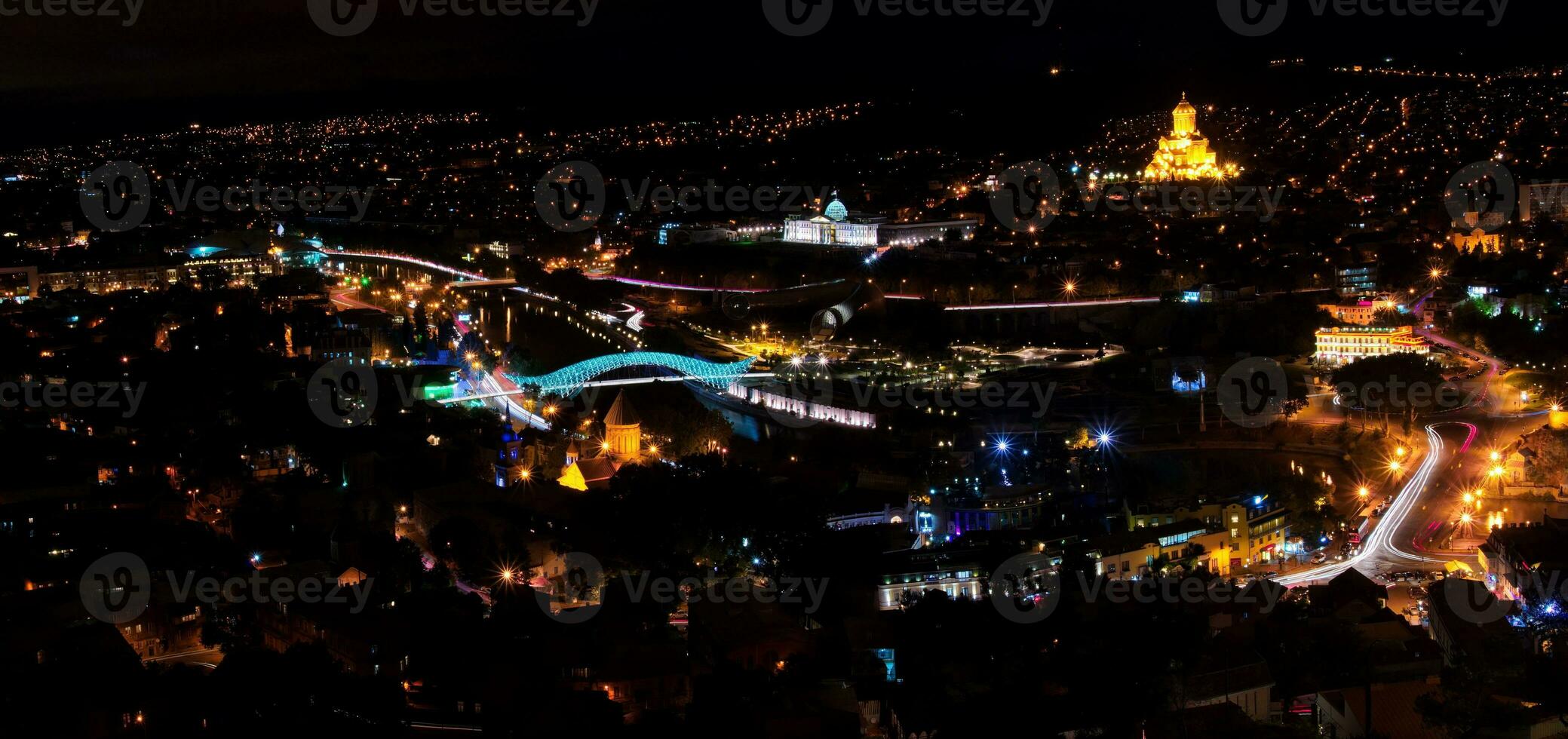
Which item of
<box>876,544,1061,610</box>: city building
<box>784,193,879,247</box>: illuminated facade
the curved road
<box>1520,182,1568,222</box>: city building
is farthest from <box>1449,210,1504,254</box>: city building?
<box>876,544,1061,610</box>: city building

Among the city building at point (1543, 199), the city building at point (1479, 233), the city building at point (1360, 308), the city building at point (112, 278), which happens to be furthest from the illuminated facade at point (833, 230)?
the city building at point (112, 278)

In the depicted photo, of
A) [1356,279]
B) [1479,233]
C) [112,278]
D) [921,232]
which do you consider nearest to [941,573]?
[1356,279]

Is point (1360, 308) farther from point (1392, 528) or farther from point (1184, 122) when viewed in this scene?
point (1184, 122)

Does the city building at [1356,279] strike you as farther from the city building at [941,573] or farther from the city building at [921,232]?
the city building at [941,573]

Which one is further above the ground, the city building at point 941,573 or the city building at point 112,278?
the city building at point 112,278

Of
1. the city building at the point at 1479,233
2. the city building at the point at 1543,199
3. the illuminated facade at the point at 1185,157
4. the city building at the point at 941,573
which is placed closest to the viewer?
the city building at the point at 941,573

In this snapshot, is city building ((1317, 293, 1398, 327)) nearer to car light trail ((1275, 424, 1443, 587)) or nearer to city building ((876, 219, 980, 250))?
car light trail ((1275, 424, 1443, 587))
